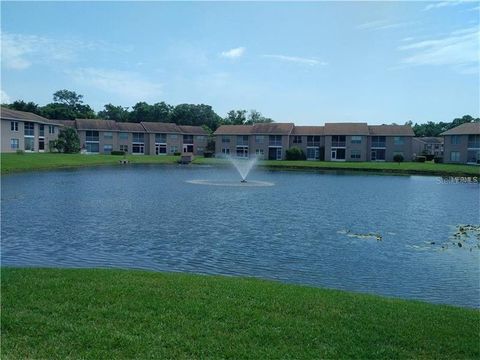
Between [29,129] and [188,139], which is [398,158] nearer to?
[188,139]

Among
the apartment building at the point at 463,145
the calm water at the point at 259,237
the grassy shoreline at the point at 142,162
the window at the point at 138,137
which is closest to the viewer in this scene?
the calm water at the point at 259,237

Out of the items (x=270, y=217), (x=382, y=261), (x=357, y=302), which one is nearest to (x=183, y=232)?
(x=270, y=217)

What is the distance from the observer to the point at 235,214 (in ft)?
83.7

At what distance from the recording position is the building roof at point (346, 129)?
322 ft

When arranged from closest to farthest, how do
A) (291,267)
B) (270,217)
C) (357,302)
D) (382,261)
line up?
(357,302)
(291,267)
(382,261)
(270,217)

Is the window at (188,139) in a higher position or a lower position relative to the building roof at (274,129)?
lower

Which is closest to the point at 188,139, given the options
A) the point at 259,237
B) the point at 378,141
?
the point at 378,141

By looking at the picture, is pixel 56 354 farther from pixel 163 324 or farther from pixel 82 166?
pixel 82 166

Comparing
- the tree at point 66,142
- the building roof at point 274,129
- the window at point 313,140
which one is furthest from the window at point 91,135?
the window at point 313,140

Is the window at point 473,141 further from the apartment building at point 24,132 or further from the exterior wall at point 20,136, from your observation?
the exterior wall at point 20,136

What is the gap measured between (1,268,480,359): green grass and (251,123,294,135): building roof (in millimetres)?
93760

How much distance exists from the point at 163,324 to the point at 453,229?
18.3 meters

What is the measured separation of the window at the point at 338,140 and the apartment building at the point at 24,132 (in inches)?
2098

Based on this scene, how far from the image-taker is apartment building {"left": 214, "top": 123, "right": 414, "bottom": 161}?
9781 cm
